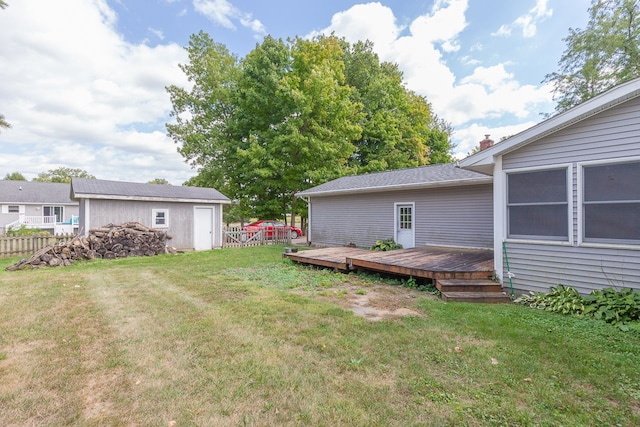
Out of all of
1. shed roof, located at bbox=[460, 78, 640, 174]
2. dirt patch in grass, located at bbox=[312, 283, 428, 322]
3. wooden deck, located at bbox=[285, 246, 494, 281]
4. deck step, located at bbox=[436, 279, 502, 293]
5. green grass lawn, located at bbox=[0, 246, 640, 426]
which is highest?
shed roof, located at bbox=[460, 78, 640, 174]

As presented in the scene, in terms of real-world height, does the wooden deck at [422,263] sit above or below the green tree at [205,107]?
below

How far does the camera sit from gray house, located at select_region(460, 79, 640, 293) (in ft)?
14.0

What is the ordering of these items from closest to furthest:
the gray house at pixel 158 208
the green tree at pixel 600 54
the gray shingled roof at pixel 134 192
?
1. the gray shingled roof at pixel 134 192
2. the gray house at pixel 158 208
3. the green tree at pixel 600 54

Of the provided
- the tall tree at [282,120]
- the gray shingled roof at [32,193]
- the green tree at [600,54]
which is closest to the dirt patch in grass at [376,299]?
the tall tree at [282,120]

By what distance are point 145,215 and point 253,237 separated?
4.83 meters

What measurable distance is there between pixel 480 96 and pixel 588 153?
72.0ft

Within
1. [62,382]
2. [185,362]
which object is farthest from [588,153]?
[62,382]

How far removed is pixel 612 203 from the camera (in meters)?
4.42

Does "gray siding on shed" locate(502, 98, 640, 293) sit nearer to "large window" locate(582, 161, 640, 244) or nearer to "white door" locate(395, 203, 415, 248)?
"large window" locate(582, 161, 640, 244)

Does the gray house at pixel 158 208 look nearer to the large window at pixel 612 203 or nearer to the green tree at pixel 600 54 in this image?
the large window at pixel 612 203

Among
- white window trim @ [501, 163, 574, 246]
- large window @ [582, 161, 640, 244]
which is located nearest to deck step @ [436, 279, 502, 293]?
white window trim @ [501, 163, 574, 246]

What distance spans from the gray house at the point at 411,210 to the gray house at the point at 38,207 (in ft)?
63.8

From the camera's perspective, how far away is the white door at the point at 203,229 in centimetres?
1305

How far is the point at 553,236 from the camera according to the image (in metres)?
4.94
